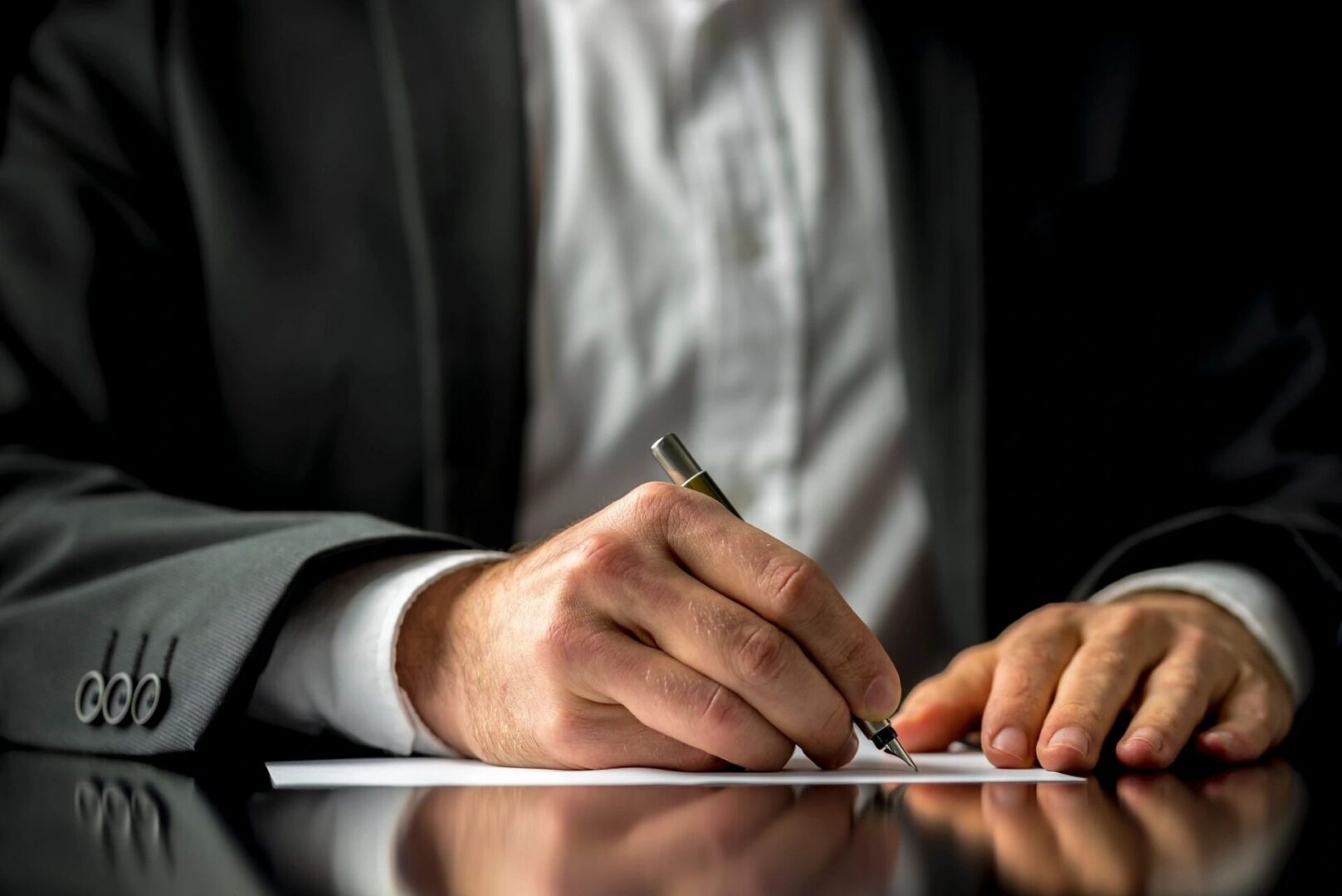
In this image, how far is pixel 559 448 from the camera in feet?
3.96

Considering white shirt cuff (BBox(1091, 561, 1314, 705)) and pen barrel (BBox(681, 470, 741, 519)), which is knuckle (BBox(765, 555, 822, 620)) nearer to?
pen barrel (BBox(681, 470, 741, 519))

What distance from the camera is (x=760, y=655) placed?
61cm

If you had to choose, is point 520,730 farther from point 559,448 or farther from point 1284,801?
point 559,448

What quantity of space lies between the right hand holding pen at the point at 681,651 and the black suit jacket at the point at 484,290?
0.37 meters

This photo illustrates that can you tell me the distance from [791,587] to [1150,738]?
0.73ft

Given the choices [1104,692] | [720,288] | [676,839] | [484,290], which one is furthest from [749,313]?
[676,839]

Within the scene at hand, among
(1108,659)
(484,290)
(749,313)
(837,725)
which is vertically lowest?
(1108,659)

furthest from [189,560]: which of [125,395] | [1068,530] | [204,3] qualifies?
[1068,530]

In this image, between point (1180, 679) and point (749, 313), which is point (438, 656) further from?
point (749, 313)

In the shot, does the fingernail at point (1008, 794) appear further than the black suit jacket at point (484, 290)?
No

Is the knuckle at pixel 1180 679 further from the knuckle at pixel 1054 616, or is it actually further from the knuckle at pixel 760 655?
the knuckle at pixel 760 655

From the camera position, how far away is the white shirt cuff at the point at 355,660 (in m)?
0.78

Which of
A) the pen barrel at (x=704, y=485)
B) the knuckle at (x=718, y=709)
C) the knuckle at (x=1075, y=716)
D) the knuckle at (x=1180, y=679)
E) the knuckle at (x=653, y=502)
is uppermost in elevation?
the knuckle at (x=653, y=502)

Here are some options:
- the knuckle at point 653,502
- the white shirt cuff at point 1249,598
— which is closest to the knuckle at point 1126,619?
the white shirt cuff at point 1249,598
